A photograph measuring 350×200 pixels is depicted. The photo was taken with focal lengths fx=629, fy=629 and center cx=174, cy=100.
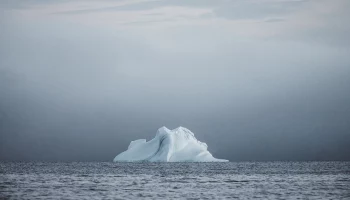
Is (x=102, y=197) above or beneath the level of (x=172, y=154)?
beneath

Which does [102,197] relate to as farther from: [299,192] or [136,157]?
[136,157]

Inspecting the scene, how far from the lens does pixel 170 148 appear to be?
11731 cm

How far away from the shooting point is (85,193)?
4212 centimetres

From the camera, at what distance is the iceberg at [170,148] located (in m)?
118

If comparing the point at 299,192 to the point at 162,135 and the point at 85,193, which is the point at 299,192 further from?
the point at 162,135

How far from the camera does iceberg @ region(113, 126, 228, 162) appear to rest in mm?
118125

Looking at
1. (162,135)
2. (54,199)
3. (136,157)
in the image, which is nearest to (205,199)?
(54,199)

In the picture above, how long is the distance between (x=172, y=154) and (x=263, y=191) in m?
77.8

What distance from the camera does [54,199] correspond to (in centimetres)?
3753

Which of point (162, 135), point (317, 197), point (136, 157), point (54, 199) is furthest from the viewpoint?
point (136, 157)

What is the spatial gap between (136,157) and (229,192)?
82058 mm

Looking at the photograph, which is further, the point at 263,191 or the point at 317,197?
the point at 263,191

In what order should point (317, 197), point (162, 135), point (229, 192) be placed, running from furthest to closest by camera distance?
point (162, 135) → point (229, 192) → point (317, 197)

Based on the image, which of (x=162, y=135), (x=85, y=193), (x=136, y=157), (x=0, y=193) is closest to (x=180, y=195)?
(x=85, y=193)
